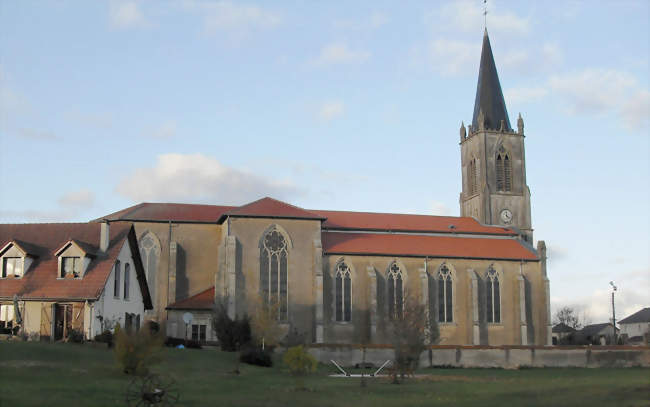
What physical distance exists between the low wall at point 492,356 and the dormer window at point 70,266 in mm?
13839

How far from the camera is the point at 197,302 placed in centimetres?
5972

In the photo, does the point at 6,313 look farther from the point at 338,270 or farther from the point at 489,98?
the point at 489,98

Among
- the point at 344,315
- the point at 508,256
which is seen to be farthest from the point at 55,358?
the point at 508,256

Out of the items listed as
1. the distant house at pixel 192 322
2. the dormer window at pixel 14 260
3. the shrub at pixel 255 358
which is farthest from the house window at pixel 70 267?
the distant house at pixel 192 322

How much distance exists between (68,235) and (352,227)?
2858cm

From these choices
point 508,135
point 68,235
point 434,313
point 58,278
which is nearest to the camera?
point 58,278

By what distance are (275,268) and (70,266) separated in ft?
72.3

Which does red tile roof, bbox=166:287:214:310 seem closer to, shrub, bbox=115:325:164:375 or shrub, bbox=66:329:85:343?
shrub, bbox=66:329:85:343

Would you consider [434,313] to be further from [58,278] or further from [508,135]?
[58,278]

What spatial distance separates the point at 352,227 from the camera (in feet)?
219

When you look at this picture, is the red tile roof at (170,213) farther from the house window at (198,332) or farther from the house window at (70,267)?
the house window at (70,267)

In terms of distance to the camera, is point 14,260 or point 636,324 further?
point 636,324

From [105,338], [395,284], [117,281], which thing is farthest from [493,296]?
[105,338]

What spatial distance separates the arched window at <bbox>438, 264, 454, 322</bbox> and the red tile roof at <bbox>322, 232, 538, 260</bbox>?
1.60 metres
